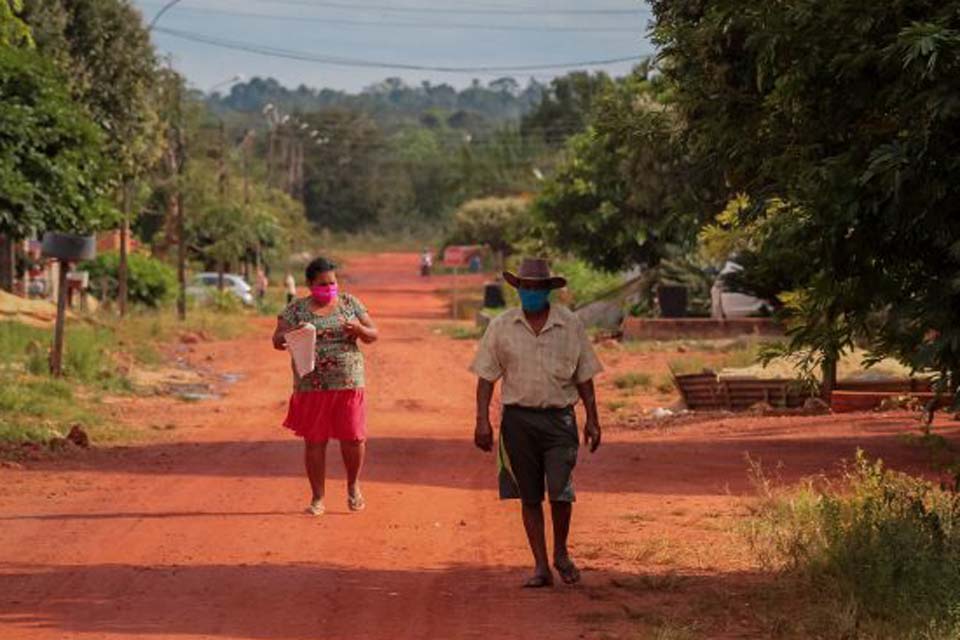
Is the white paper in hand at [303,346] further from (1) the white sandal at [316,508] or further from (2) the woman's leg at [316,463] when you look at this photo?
(1) the white sandal at [316,508]

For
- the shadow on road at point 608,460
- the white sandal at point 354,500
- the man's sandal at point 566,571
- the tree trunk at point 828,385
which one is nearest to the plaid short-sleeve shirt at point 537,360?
the man's sandal at point 566,571

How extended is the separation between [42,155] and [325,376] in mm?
13313

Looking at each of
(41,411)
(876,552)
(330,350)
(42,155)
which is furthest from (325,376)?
(42,155)

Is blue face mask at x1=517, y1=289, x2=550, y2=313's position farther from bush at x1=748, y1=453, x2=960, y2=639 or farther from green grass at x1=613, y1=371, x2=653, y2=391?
green grass at x1=613, y1=371, x2=653, y2=391

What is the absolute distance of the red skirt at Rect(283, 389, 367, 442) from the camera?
1354cm

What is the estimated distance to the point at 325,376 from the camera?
533 inches

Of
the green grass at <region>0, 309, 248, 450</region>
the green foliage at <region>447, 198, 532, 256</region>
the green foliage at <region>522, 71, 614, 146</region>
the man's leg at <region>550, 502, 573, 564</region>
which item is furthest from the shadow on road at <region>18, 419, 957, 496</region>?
the green foliage at <region>522, 71, 614, 146</region>

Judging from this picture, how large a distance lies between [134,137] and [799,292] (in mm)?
28745

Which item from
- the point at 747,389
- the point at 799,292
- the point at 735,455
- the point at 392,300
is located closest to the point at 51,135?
the point at 747,389

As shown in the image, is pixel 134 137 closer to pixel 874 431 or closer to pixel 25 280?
pixel 25 280

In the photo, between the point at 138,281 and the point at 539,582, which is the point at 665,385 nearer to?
the point at 539,582

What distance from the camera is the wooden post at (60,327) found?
23.8 metres

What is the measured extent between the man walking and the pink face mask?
120 inches

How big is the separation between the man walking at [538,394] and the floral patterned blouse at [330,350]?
2996mm
